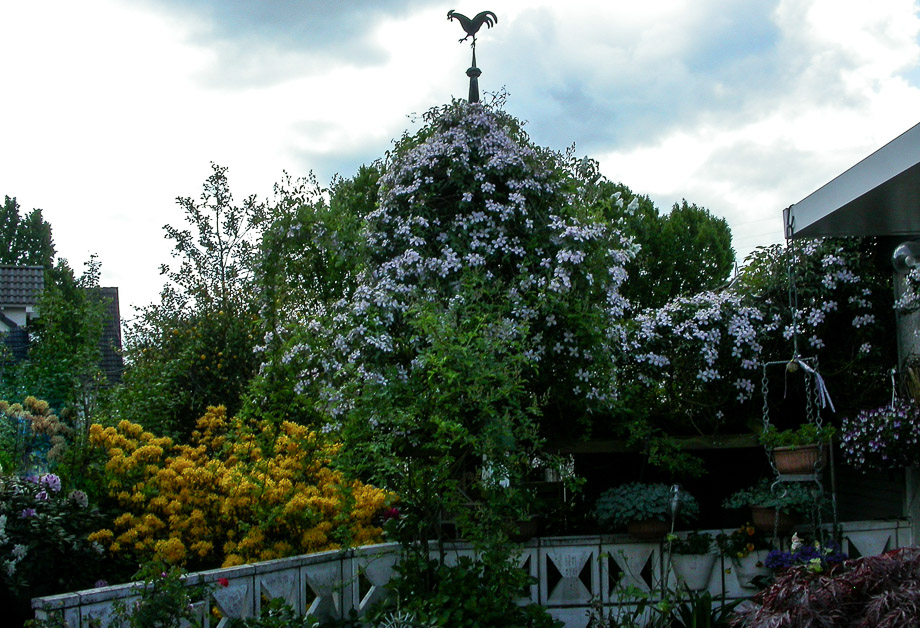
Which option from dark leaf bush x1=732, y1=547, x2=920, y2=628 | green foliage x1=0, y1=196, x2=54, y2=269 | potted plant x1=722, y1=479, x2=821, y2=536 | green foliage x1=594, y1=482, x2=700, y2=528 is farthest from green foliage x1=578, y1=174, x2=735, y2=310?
green foliage x1=0, y1=196, x2=54, y2=269

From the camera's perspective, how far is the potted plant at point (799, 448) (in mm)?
5531

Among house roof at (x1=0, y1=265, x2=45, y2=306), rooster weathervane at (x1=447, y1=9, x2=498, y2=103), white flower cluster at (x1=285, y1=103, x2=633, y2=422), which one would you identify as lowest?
white flower cluster at (x1=285, y1=103, x2=633, y2=422)

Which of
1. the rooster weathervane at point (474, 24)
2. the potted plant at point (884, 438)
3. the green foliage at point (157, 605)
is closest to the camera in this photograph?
the green foliage at point (157, 605)

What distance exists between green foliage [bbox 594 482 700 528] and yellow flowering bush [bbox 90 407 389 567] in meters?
1.59

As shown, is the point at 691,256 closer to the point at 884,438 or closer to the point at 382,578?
the point at 884,438

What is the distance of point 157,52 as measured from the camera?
5.12 m

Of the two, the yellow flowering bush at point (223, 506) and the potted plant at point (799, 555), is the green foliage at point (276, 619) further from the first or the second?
the potted plant at point (799, 555)

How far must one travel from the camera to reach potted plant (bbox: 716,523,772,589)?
5598mm

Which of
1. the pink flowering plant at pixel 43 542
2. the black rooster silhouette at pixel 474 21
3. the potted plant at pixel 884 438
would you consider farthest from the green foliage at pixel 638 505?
the black rooster silhouette at pixel 474 21

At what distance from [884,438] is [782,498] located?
2.51 ft

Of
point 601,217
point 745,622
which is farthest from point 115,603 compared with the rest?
point 601,217

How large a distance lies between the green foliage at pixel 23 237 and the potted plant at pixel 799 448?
26.8 metres

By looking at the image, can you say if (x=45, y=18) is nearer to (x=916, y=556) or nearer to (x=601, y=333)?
(x=601, y=333)

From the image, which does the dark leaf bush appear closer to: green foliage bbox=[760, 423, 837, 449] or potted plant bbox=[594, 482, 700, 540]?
potted plant bbox=[594, 482, 700, 540]
